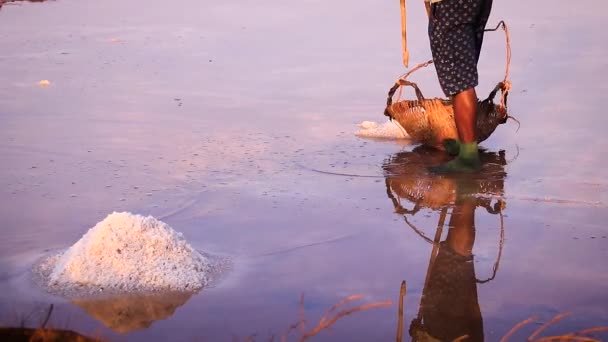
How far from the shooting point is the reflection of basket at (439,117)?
229 inches

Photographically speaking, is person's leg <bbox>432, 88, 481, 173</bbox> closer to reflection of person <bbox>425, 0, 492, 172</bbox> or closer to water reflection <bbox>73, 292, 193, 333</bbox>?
reflection of person <bbox>425, 0, 492, 172</bbox>

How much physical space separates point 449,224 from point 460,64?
1.24 metres

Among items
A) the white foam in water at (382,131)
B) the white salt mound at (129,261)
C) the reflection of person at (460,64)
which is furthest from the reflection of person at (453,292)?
the white foam in water at (382,131)

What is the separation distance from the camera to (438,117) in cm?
586

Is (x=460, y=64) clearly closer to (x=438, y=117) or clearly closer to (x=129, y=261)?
(x=438, y=117)

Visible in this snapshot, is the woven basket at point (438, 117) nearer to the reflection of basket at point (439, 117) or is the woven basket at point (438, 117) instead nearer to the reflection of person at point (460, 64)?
the reflection of basket at point (439, 117)

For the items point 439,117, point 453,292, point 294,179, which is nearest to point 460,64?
point 439,117

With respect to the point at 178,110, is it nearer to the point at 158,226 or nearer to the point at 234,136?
the point at 234,136

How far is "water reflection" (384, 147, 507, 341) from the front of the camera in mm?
3379

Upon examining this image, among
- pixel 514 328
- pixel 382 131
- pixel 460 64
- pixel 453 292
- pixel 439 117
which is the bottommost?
pixel 453 292

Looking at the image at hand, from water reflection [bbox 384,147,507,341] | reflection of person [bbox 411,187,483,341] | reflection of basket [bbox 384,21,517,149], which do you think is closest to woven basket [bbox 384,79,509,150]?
reflection of basket [bbox 384,21,517,149]

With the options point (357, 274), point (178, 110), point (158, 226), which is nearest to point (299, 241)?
point (357, 274)

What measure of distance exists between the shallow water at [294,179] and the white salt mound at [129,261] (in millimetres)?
115

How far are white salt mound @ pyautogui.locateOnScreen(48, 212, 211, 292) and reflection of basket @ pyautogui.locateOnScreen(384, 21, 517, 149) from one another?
8.18ft
